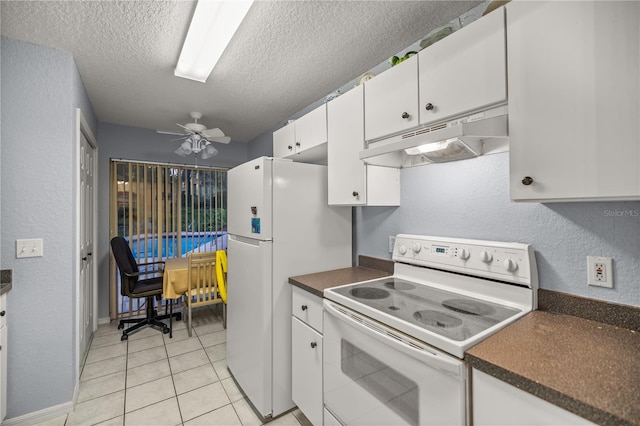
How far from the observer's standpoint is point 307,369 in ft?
5.75

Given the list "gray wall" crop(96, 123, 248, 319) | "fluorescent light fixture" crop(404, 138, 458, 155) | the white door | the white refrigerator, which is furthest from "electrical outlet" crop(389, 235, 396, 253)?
"gray wall" crop(96, 123, 248, 319)

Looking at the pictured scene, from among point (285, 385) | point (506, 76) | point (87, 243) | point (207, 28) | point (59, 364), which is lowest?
point (285, 385)

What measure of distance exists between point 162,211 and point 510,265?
12.8 feet

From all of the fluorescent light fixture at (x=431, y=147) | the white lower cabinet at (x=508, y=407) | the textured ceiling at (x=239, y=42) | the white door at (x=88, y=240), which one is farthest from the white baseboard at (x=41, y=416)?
the fluorescent light fixture at (x=431, y=147)

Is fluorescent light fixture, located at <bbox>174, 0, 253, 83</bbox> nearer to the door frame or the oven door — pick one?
the door frame

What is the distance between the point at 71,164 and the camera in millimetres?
1975

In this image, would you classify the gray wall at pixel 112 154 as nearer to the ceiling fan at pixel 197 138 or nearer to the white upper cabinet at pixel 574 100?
the ceiling fan at pixel 197 138

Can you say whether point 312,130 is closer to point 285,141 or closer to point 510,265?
point 285,141

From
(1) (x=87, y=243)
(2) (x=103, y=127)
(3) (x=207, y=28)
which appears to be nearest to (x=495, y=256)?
(3) (x=207, y=28)

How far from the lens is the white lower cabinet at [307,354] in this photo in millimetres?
1663

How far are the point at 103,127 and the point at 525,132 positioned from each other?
13.9 ft

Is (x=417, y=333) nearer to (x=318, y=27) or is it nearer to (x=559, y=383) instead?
(x=559, y=383)

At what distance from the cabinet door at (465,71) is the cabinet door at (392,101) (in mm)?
51

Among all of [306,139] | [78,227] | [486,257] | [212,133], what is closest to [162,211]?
[212,133]
